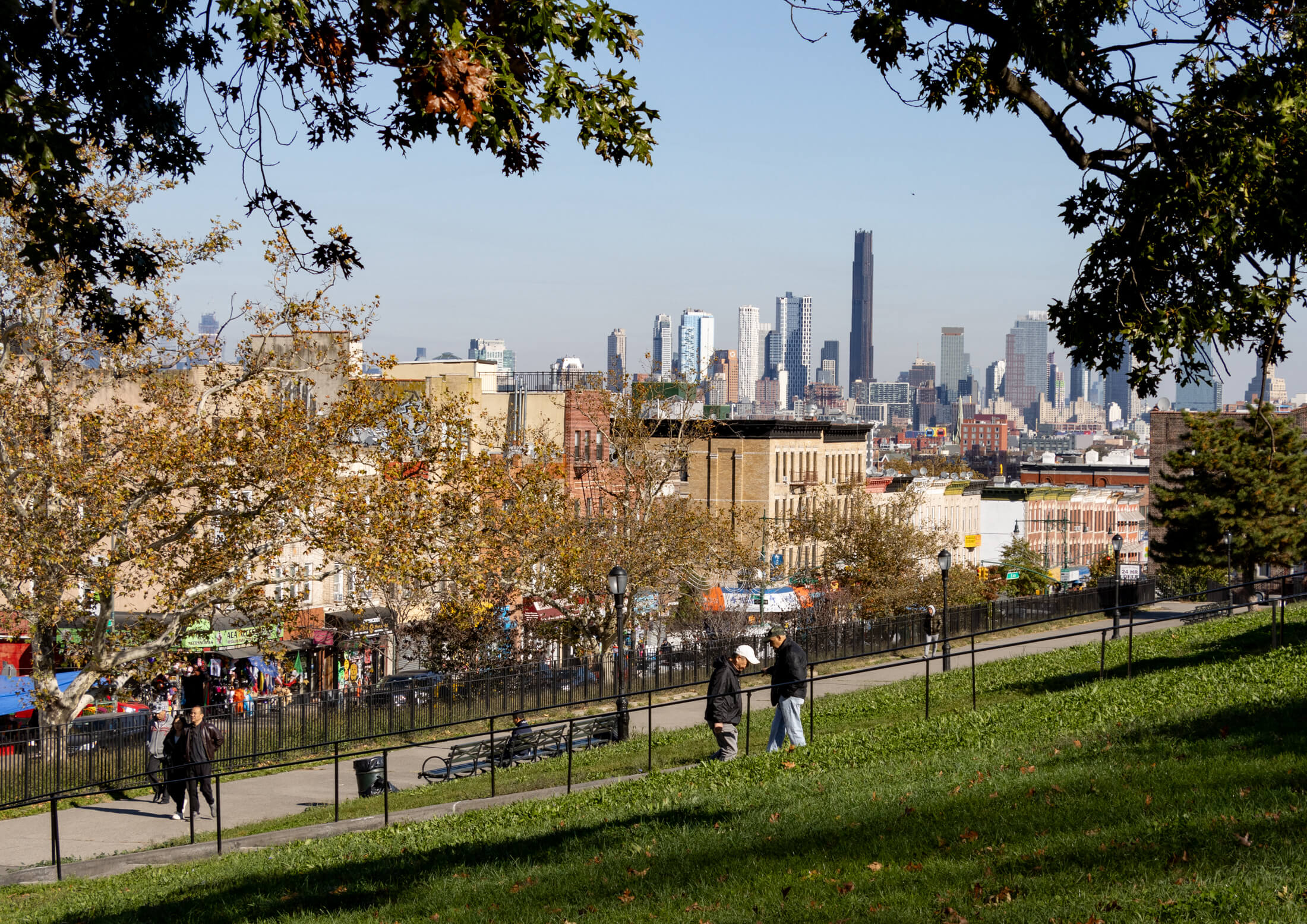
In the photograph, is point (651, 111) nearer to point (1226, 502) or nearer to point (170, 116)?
point (170, 116)

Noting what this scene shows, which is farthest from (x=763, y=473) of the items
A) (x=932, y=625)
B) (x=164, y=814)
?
(x=164, y=814)

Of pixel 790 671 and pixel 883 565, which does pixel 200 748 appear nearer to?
pixel 790 671

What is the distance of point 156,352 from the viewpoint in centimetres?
2477

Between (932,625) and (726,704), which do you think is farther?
(932,625)

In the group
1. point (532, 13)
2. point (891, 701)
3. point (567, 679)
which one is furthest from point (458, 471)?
point (532, 13)

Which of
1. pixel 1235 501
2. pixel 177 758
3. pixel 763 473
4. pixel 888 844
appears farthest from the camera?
pixel 763 473

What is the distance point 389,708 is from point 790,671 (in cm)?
1463

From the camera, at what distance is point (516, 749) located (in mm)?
21859

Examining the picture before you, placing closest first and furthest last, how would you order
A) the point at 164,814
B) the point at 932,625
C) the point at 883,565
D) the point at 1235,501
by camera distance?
1. the point at 164,814
2. the point at 932,625
3. the point at 1235,501
4. the point at 883,565

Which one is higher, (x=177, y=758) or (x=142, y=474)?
(x=142, y=474)

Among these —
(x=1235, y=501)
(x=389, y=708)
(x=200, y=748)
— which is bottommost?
(x=389, y=708)

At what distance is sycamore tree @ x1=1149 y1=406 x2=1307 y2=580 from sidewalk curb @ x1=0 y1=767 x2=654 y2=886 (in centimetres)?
3989

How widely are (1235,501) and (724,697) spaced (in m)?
40.1

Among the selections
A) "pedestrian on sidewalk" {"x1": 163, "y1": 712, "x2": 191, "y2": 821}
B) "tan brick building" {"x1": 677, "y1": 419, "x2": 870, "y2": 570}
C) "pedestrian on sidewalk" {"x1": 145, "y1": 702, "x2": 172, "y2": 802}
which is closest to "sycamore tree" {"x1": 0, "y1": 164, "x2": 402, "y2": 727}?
"pedestrian on sidewalk" {"x1": 145, "y1": 702, "x2": 172, "y2": 802}
